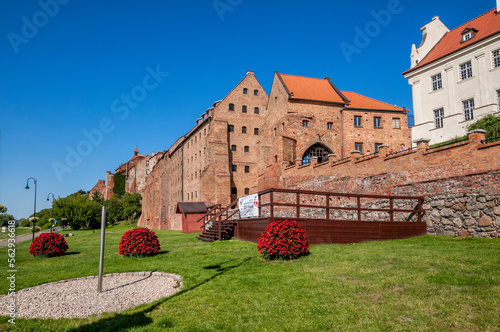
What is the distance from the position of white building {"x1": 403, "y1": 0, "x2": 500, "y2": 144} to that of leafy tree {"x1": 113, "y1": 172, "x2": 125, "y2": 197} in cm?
9244

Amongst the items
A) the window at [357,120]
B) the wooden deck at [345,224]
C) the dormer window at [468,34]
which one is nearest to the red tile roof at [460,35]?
the dormer window at [468,34]

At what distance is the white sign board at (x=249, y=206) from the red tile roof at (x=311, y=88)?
23.2 meters

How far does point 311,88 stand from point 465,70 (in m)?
15.6

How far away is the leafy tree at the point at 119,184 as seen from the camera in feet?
356

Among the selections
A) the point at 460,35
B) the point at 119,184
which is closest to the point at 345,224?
the point at 460,35

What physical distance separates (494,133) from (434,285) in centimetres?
1963

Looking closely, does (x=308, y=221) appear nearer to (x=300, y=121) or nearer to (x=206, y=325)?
(x=206, y=325)

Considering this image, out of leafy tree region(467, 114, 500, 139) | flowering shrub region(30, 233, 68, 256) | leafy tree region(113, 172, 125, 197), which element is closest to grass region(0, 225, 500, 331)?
flowering shrub region(30, 233, 68, 256)

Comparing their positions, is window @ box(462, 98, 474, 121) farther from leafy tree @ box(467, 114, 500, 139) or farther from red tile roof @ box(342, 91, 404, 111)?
red tile roof @ box(342, 91, 404, 111)

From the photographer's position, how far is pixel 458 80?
3141 centimetres

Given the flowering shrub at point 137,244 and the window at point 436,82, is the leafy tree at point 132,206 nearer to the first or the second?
the window at point 436,82

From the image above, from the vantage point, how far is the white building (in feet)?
93.9

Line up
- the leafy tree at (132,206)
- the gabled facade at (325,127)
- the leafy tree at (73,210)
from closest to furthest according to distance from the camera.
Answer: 1. the gabled facade at (325,127)
2. the leafy tree at (73,210)
3. the leafy tree at (132,206)

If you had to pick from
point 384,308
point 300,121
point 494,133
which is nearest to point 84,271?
point 384,308
